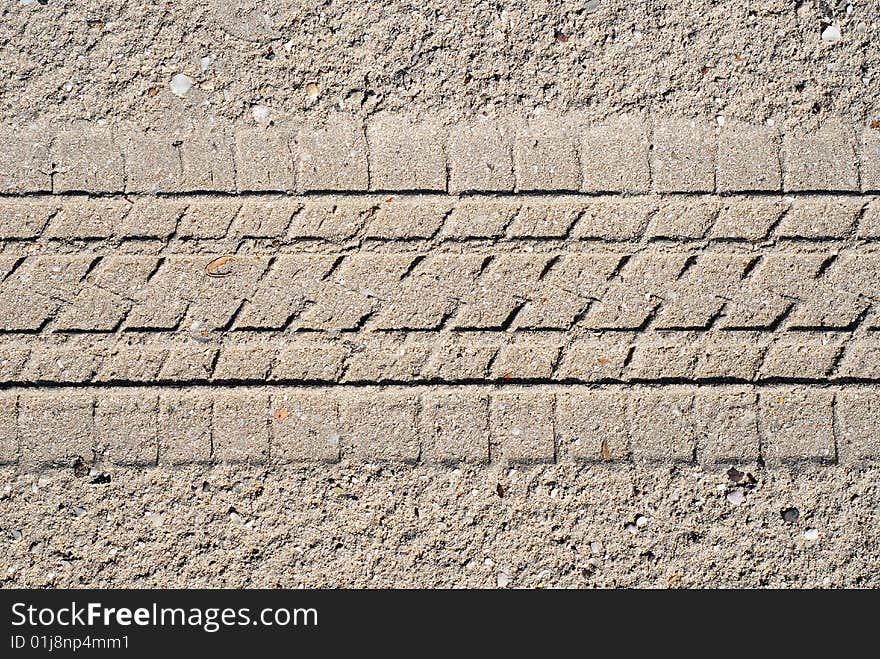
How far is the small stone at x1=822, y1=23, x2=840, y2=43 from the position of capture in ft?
7.53

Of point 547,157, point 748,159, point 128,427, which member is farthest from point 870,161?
point 128,427

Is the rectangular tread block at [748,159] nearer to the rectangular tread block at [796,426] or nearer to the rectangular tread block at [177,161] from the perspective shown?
the rectangular tread block at [796,426]

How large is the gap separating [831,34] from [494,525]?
6.59 ft

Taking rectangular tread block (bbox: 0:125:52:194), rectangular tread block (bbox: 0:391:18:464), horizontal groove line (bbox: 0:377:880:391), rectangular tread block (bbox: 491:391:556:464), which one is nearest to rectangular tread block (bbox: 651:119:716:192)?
horizontal groove line (bbox: 0:377:880:391)

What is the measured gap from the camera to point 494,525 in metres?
2.22

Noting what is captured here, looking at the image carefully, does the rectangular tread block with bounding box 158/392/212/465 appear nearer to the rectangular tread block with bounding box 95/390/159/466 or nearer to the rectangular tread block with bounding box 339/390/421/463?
the rectangular tread block with bounding box 95/390/159/466

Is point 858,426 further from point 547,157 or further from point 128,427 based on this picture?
point 128,427

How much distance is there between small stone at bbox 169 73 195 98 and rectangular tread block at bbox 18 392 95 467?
41.1 inches

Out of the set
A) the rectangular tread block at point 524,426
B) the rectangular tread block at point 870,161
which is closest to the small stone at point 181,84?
the rectangular tread block at point 524,426

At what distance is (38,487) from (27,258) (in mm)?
746

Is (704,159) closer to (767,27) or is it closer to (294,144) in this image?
(767,27)

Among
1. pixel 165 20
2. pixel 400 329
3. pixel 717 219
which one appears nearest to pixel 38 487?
pixel 400 329

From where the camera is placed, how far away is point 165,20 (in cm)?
229

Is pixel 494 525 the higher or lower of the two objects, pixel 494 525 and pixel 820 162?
the lower
